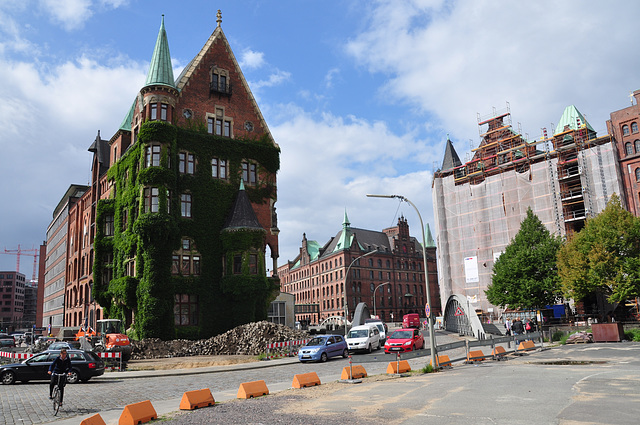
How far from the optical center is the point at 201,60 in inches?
1793

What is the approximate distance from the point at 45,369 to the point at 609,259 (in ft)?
130

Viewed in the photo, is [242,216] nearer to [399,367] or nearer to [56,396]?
[399,367]

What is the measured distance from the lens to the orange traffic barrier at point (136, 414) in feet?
35.8

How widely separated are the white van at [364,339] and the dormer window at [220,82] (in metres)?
26.0

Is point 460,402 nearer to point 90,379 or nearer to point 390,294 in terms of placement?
point 90,379

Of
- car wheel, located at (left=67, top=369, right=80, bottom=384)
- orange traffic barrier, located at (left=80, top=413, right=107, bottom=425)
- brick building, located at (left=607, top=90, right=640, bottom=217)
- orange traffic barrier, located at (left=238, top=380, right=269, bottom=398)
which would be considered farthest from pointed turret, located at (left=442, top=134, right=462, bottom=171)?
Result: orange traffic barrier, located at (left=80, top=413, right=107, bottom=425)

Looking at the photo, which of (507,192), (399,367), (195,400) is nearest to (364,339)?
(399,367)

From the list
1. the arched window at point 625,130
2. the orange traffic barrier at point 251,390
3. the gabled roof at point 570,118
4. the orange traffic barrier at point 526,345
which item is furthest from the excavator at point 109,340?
the gabled roof at point 570,118

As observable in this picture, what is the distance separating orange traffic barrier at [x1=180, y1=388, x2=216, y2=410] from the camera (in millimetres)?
12859

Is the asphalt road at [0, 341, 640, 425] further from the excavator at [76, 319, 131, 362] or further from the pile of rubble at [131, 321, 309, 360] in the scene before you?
the pile of rubble at [131, 321, 309, 360]

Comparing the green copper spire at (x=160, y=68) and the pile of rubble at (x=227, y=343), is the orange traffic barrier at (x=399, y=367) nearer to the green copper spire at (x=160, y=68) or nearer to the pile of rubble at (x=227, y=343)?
the pile of rubble at (x=227, y=343)

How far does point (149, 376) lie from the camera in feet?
77.0

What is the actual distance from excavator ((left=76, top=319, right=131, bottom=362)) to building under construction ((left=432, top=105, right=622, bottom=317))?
139ft

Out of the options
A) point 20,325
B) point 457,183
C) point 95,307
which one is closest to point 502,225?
point 457,183
